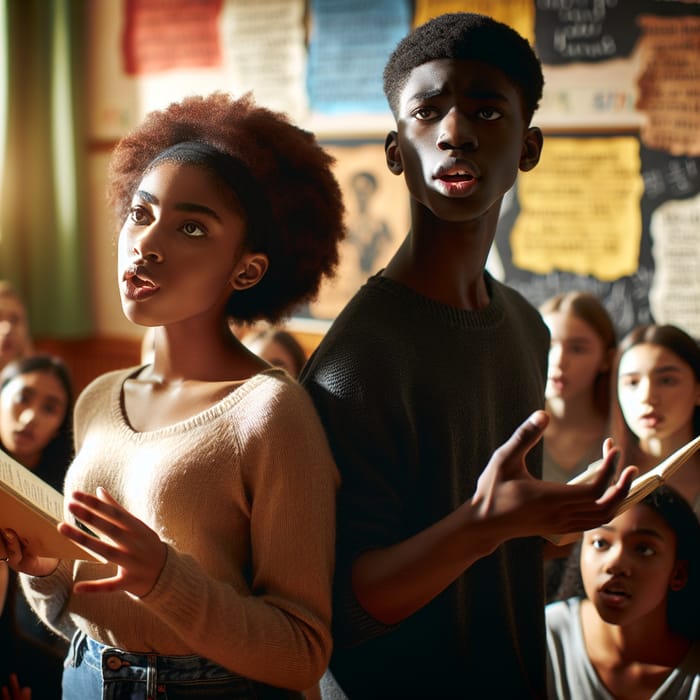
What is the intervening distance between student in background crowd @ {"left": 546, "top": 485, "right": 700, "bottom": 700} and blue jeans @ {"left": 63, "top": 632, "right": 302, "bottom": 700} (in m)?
0.63

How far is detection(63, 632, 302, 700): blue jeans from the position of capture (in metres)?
1.12

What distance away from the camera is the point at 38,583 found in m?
1.23

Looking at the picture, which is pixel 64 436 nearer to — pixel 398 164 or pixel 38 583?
pixel 38 583

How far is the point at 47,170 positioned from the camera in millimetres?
5105

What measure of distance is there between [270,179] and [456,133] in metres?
0.24

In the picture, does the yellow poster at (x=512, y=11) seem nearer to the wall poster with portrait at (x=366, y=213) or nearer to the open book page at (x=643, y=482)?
the wall poster with portrait at (x=366, y=213)

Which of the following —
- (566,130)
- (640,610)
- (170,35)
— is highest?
(170,35)

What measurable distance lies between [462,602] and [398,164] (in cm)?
54

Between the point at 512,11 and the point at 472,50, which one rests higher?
the point at 512,11

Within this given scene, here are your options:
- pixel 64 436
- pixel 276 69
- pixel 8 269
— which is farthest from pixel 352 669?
pixel 8 269

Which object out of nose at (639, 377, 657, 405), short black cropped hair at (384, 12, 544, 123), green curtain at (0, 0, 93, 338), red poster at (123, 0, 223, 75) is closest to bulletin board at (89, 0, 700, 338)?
red poster at (123, 0, 223, 75)

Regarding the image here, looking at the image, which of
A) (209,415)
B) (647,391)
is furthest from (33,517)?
(647,391)

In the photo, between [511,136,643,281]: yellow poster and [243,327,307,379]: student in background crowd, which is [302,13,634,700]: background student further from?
[511,136,643,281]: yellow poster

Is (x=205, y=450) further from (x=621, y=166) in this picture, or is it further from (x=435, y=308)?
(x=621, y=166)
